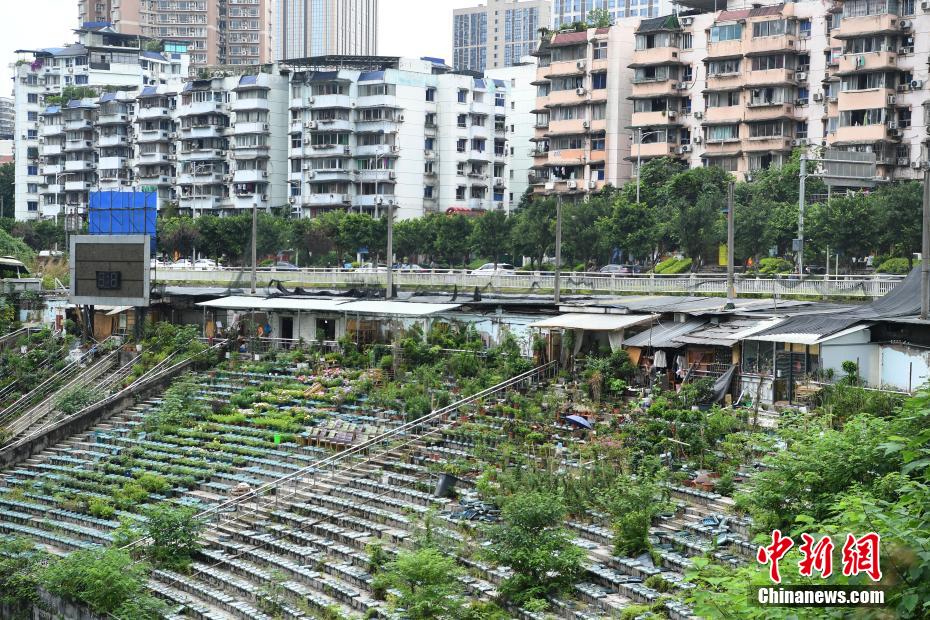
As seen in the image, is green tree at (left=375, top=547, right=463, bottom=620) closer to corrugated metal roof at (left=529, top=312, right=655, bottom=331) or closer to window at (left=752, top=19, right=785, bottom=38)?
corrugated metal roof at (left=529, top=312, right=655, bottom=331)

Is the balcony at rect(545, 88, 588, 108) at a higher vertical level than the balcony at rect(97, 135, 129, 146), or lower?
higher

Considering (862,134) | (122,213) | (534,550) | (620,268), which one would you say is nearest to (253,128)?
(620,268)

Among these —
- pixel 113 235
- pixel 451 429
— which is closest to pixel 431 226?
pixel 113 235

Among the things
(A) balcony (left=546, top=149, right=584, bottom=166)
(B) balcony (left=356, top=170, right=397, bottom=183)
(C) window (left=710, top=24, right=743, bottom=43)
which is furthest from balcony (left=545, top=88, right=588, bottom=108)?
(B) balcony (left=356, top=170, right=397, bottom=183)

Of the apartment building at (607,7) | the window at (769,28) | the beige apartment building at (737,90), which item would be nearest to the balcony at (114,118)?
the beige apartment building at (737,90)

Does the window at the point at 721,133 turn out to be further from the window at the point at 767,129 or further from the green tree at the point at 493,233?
the green tree at the point at 493,233

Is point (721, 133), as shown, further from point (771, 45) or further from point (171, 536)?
point (171, 536)
